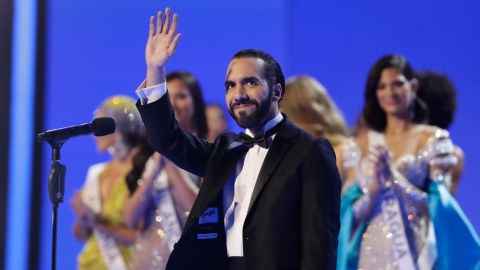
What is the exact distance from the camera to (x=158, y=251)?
3.78 metres

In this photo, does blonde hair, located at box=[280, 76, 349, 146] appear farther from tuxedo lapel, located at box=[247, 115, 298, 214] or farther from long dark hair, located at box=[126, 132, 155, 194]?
tuxedo lapel, located at box=[247, 115, 298, 214]

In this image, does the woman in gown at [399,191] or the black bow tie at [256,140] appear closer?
the black bow tie at [256,140]

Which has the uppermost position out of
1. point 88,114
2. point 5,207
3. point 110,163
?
point 88,114

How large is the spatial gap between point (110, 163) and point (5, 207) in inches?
35.5

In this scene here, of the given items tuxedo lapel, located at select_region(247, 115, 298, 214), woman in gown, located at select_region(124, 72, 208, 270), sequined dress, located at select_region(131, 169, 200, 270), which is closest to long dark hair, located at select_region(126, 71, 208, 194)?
woman in gown, located at select_region(124, 72, 208, 270)

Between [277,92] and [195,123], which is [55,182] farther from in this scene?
[195,123]

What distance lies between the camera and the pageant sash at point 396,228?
3.32 meters

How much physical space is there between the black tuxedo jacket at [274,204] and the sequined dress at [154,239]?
1.81 meters

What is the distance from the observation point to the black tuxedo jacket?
1788 mm

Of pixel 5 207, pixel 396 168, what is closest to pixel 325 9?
pixel 396 168

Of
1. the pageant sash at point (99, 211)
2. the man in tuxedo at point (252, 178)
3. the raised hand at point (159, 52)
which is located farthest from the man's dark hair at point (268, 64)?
the pageant sash at point (99, 211)

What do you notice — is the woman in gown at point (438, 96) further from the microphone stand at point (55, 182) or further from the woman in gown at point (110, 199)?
the microphone stand at point (55, 182)

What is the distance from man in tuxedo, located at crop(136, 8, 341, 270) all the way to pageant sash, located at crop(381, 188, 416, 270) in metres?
1.57

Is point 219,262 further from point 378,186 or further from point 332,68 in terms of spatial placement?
point 332,68
